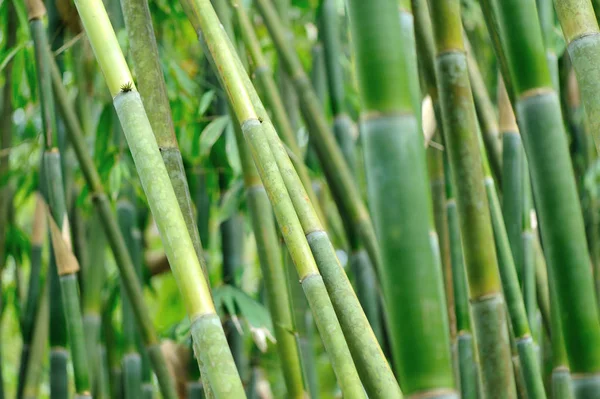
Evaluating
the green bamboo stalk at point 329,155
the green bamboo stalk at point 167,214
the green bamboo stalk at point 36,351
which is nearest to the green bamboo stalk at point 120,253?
the green bamboo stalk at point 329,155

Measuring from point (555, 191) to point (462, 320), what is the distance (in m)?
0.37

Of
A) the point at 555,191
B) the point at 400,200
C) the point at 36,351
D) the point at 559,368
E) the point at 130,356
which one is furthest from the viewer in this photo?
the point at 36,351

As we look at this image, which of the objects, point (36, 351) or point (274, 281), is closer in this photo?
point (274, 281)

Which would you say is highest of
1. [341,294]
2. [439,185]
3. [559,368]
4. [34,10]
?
[34,10]

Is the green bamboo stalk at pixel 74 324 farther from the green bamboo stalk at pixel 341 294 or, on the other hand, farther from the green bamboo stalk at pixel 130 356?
the green bamboo stalk at pixel 341 294

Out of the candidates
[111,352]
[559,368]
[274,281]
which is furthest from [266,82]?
[111,352]

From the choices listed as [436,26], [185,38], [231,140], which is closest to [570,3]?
[436,26]

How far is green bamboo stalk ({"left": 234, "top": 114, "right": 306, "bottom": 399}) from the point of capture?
788 mm

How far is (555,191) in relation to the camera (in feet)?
1.86

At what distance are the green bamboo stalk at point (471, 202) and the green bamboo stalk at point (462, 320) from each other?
138 millimetres

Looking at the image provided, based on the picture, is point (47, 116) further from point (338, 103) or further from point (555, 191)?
point (555, 191)

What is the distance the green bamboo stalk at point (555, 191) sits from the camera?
557mm

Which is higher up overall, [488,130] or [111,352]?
[488,130]

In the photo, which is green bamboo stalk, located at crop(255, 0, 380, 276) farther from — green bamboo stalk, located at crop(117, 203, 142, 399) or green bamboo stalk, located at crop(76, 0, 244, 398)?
green bamboo stalk, located at crop(76, 0, 244, 398)
